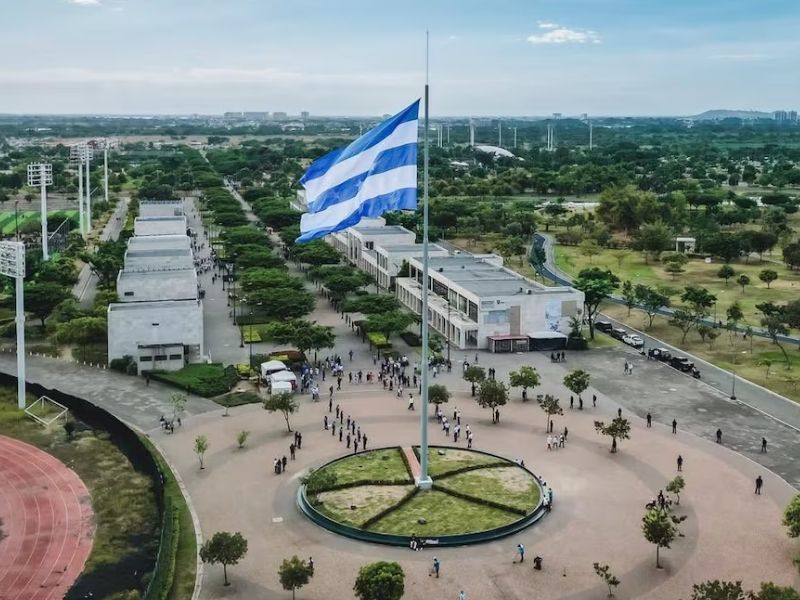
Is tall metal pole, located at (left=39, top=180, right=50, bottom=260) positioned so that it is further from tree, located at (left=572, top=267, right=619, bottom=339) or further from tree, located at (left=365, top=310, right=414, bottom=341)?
tree, located at (left=572, top=267, right=619, bottom=339)

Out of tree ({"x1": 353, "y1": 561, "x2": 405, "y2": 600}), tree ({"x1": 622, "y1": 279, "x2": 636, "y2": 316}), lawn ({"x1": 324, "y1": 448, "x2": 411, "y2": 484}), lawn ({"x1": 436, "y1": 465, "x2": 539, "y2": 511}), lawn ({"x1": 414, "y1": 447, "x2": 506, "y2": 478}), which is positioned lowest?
lawn ({"x1": 436, "y1": 465, "x2": 539, "y2": 511})

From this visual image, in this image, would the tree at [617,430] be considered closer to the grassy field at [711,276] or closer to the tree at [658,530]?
the tree at [658,530]

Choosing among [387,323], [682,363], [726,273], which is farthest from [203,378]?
[726,273]

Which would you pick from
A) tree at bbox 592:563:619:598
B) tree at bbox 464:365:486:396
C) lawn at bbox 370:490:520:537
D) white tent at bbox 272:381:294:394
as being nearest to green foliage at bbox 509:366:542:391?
tree at bbox 464:365:486:396

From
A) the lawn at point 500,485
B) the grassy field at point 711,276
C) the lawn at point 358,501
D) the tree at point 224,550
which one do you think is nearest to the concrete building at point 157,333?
the lawn at point 358,501

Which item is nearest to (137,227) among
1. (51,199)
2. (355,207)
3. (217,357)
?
(217,357)

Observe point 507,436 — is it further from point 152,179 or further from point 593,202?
point 152,179

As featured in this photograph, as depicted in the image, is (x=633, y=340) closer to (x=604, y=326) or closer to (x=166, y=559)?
(x=604, y=326)
